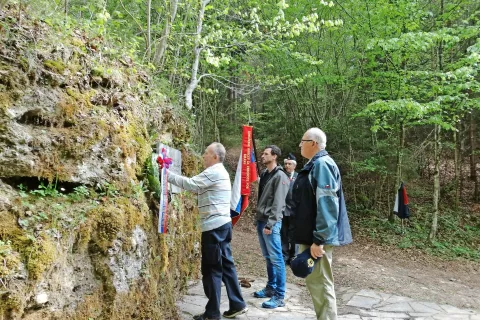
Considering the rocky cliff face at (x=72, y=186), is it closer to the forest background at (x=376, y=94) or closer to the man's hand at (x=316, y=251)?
the man's hand at (x=316, y=251)

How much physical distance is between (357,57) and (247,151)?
22.9 feet

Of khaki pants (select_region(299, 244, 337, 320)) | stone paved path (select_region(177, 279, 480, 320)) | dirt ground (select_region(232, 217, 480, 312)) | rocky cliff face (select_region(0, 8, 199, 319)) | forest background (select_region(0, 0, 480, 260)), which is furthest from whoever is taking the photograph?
forest background (select_region(0, 0, 480, 260))

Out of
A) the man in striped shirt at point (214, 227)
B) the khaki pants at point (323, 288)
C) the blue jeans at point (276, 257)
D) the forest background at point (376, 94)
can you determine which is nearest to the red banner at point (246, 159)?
the forest background at point (376, 94)

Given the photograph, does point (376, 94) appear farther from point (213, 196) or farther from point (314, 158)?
point (213, 196)

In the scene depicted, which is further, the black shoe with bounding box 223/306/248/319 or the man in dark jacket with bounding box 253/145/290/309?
the man in dark jacket with bounding box 253/145/290/309

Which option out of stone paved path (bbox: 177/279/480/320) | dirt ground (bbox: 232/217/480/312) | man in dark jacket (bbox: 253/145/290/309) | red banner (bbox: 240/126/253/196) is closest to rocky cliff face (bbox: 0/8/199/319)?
stone paved path (bbox: 177/279/480/320)

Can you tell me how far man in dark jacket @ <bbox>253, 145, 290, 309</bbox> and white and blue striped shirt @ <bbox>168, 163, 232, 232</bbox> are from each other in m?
0.95

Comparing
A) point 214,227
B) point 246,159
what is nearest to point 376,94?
point 246,159

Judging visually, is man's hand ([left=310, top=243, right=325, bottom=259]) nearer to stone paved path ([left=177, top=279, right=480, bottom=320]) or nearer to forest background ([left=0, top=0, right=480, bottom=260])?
stone paved path ([left=177, top=279, right=480, bottom=320])

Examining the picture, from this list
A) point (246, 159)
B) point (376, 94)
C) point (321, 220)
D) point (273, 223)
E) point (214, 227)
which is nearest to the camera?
point (321, 220)

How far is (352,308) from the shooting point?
5.34 m

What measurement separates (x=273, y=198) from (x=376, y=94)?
779 centimetres

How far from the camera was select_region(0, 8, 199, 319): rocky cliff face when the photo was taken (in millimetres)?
2439

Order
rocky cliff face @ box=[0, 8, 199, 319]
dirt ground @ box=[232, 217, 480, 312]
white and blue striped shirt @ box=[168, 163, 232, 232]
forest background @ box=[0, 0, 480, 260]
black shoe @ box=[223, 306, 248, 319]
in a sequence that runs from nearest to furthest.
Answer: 1. rocky cliff face @ box=[0, 8, 199, 319]
2. white and blue striped shirt @ box=[168, 163, 232, 232]
3. black shoe @ box=[223, 306, 248, 319]
4. dirt ground @ box=[232, 217, 480, 312]
5. forest background @ box=[0, 0, 480, 260]
